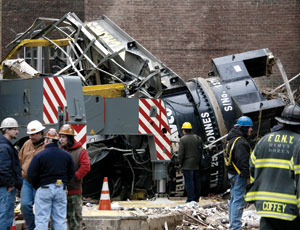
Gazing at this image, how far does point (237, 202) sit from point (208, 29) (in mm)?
11525

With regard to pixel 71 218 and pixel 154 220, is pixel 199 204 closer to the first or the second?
pixel 154 220

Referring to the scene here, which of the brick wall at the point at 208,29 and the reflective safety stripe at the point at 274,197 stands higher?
the brick wall at the point at 208,29

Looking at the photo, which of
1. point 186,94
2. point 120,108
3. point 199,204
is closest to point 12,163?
point 120,108

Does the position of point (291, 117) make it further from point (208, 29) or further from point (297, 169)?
point (208, 29)

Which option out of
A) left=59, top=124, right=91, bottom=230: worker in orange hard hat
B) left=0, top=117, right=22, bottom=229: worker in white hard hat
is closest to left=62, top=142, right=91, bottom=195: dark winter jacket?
left=59, top=124, right=91, bottom=230: worker in orange hard hat

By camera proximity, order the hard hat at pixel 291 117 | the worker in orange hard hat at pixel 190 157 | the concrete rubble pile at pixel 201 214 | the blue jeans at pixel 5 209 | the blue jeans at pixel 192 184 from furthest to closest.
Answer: the worker in orange hard hat at pixel 190 157 → the blue jeans at pixel 192 184 → the concrete rubble pile at pixel 201 214 → the blue jeans at pixel 5 209 → the hard hat at pixel 291 117

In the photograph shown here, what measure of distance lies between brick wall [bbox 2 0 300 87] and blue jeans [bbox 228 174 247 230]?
35.9ft

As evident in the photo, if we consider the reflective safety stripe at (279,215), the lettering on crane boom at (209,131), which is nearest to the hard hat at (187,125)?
the lettering on crane boom at (209,131)

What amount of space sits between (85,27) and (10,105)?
4.52 metres

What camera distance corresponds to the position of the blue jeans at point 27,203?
28.6 feet

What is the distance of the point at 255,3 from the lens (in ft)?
66.6

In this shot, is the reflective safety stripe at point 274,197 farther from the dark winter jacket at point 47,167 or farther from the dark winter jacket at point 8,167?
the dark winter jacket at point 8,167

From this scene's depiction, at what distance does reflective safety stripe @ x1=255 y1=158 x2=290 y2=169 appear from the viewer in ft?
20.3

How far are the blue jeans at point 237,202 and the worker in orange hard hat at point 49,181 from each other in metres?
2.37
